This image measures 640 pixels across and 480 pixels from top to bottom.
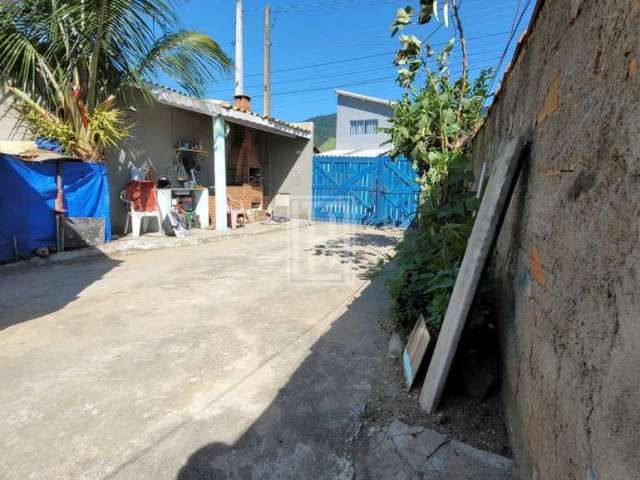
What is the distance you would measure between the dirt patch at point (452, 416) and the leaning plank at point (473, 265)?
0.09m

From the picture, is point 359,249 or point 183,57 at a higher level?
point 183,57

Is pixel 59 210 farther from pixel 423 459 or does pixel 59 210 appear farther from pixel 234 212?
pixel 423 459

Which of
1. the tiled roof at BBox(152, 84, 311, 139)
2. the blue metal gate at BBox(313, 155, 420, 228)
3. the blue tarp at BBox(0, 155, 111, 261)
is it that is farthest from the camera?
the blue metal gate at BBox(313, 155, 420, 228)

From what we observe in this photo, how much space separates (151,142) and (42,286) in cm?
505

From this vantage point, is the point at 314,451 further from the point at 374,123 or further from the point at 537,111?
the point at 374,123

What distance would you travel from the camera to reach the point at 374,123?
22422 mm

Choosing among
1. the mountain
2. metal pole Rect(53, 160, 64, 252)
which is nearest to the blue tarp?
metal pole Rect(53, 160, 64, 252)

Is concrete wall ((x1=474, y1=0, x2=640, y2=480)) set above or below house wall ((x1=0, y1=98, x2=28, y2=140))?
below

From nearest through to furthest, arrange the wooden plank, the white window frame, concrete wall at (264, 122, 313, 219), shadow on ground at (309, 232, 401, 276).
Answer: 1. the wooden plank
2. shadow on ground at (309, 232, 401, 276)
3. concrete wall at (264, 122, 313, 219)
4. the white window frame

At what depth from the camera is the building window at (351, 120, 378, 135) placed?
2250 cm

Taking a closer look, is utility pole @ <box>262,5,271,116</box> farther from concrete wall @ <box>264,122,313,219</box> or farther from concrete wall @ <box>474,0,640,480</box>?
concrete wall @ <box>474,0,640,480</box>

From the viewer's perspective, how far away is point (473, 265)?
1.86 m

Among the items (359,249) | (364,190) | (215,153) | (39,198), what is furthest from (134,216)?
(364,190)

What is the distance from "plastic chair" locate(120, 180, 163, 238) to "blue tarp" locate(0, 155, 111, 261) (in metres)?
0.84
